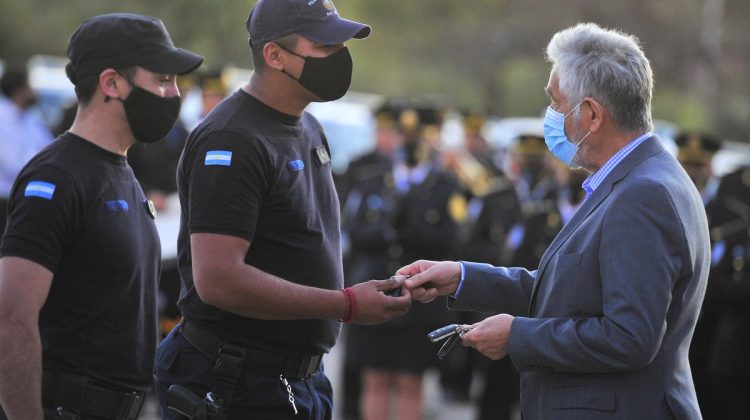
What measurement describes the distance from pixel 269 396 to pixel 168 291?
4.13m

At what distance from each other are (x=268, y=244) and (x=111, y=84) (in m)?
0.83

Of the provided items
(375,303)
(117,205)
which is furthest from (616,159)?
(117,205)

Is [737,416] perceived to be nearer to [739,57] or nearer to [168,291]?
[168,291]

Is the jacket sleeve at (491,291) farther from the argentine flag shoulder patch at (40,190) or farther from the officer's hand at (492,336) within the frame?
the argentine flag shoulder patch at (40,190)

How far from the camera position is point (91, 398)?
13.3 feet

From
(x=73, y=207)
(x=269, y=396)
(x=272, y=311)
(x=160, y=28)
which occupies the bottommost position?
(x=269, y=396)

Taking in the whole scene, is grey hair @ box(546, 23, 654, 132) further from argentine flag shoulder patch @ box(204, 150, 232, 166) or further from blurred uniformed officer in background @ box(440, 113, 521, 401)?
blurred uniformed officer in background @ box(440, 113, 521, 401)

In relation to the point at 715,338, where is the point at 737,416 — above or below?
below

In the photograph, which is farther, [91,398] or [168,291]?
[168,291]

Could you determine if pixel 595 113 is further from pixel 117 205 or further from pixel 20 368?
pixel 20 368

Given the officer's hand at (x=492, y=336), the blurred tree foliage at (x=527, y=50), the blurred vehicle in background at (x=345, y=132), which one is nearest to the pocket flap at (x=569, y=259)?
the officer's hand at (x=492, y=336)

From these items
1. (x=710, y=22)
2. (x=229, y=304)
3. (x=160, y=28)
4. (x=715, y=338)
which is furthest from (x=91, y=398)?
(x=710, y=22)

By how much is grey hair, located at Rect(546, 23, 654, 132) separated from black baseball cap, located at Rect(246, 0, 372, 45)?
0.83 metres

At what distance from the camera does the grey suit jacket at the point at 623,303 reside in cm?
362
